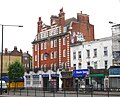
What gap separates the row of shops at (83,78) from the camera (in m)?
55.0

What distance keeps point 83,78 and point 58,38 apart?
1263cm

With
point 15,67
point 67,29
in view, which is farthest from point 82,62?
point 15,67

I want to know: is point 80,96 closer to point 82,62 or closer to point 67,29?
point 82,62

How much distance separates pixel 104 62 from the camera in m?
58.5

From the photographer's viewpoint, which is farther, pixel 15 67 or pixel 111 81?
pixel 15 67

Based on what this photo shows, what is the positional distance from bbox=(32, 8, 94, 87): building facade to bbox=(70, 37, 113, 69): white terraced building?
2.20m

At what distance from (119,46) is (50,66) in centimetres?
2188

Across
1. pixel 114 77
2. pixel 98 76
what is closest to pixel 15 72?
pixel 98 76

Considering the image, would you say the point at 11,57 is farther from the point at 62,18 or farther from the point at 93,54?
the point at 93,54

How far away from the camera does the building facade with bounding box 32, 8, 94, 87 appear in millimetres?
68125

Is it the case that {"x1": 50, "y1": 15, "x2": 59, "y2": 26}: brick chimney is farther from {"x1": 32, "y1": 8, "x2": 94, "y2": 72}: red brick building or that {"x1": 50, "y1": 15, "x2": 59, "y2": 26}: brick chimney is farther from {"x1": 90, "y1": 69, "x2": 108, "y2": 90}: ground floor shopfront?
{"x1": 90, "y1": 69, "x2": 108, "y2": 90}: ground floor shopfront

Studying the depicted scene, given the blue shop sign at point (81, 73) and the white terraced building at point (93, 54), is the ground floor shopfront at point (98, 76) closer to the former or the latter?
the white terraced building at point (93, 54)

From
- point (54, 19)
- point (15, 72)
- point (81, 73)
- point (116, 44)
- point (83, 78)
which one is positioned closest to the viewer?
point (116, 44)

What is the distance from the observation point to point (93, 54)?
6069 cm
